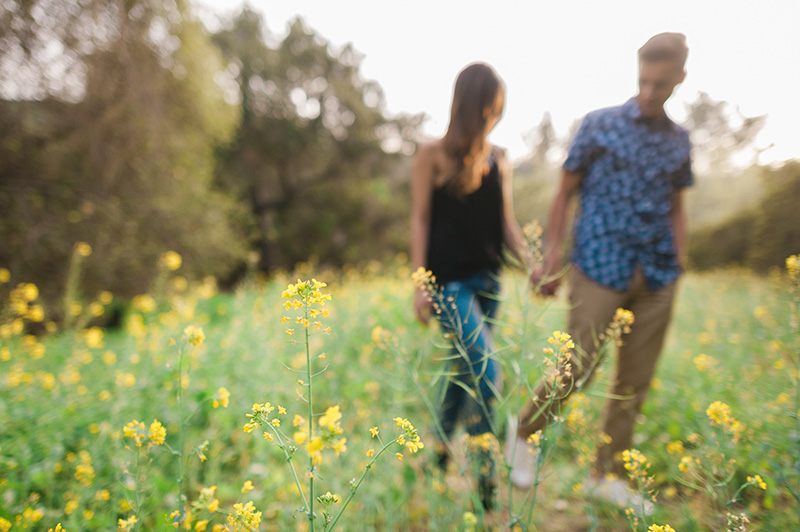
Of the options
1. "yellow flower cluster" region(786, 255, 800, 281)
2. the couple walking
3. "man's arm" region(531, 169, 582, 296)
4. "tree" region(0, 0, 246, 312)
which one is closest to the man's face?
the couple walking

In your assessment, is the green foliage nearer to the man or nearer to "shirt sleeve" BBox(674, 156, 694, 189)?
"shirt sleeve" BBox(674, 156, 694, 189)

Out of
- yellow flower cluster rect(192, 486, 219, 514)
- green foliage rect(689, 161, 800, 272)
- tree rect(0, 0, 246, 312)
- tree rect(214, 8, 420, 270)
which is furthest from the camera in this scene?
tree rect(214, 8, 420, 270)

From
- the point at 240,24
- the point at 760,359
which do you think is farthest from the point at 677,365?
the point at 240,24

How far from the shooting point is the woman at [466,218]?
5.19 ft

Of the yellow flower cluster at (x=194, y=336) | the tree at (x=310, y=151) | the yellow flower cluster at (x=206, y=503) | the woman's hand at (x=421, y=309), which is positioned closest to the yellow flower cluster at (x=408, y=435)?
the yellow flower cluster at (x=206, y=503)

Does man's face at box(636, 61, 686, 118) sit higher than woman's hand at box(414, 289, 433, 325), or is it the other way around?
man's face at box(636, 61, 686, 118)

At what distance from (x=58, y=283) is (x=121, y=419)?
432 centimetres

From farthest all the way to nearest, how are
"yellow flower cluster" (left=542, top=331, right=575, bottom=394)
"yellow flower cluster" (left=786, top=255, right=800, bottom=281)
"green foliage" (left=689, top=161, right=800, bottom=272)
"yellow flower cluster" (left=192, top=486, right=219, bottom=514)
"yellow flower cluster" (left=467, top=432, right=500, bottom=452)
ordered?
"green foliage" (left=689, top=161, right=800, bottom=272) < "yellow flower cluster" (left=467, top=432, right=500, bottom=452) < "yellow flower cluster" (left=786, top=255, right=800, bottom=281) < "yellow flower cluster" (left=542, top=331, right=575, bottom=394) < "yellow flower cluster" (left=192, top=486, right=219, bottom=514)

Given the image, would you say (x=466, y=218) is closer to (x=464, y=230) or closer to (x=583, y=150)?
(x=464, y=230)

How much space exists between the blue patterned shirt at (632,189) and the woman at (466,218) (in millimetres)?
388

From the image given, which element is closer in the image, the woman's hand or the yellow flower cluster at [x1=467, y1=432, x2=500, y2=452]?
the yellow flower cluster at [x1=467, y1=432, x2=500, y2=452]

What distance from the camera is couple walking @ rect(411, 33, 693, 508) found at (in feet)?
5.16

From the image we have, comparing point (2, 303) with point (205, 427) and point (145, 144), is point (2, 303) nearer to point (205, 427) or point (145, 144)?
point (145, 144)

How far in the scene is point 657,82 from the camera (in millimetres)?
1457
